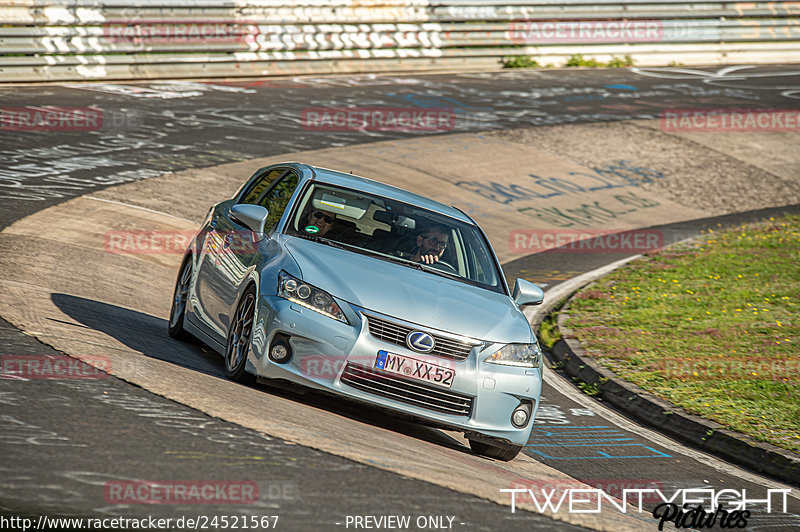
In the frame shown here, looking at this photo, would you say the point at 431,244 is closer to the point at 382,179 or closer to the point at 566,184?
the point at 382,179

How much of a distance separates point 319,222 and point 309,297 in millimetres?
1265

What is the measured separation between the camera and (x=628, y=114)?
990 inches

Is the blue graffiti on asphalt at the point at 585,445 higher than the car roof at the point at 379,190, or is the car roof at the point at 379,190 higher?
the car roof at the point at 379,190

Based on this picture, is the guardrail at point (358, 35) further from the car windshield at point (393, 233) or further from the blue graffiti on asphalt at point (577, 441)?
the blue graffiti on asphalt at point (577, 441)

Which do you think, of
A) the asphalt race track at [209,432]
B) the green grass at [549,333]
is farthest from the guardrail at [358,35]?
the green grass at [549,333]

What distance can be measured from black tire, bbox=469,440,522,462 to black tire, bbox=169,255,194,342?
9.04 feet

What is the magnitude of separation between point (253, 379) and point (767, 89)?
26293 millimetres

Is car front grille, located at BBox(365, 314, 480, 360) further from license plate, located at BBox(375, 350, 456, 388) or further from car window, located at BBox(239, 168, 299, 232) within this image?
car window, located at BBox(239, 168, 299, 232)

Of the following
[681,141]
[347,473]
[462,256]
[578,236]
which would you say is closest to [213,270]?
[462,256]

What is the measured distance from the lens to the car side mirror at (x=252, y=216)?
7.55m

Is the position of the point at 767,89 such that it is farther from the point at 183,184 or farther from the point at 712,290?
the point at 183,184

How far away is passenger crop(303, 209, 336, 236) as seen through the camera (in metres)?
7.71

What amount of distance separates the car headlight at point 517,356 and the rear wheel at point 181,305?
303cm

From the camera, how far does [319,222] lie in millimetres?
7801
